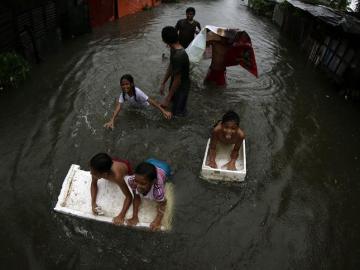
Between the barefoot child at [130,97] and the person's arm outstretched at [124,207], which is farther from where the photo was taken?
the barefoot child at [130,97]

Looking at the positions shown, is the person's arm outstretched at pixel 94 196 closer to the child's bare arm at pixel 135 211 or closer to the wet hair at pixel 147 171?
the child's bare arm at pixel 135 211

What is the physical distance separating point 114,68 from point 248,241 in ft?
20.3

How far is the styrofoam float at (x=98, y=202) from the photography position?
429 centimetres

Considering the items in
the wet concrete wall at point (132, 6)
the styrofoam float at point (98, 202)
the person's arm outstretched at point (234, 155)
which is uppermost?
the person's arm outstretched at point (234, 155)

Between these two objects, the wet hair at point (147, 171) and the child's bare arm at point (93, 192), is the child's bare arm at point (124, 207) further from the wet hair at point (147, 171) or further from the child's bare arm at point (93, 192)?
the wet hair at point (147, 171)

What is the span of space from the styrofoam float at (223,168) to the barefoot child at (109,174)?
1213 millimetres

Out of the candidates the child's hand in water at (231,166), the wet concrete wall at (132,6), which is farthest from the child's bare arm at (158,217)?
the wet concrete wall at (132,6)

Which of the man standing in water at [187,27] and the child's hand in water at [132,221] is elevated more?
the man standing in water at [187,27]

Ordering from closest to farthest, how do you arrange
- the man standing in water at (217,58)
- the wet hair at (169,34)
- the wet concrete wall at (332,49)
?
the wet hair at (169,34), the man standing in water at (217,58), the wet concrete wall at (332,49)

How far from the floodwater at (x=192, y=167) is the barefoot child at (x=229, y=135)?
0.40 metres

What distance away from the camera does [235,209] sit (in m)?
4.70

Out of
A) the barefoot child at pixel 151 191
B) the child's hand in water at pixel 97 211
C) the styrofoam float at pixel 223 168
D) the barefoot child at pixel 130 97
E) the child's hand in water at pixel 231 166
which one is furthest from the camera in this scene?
the barefoot child at pixel 130 97

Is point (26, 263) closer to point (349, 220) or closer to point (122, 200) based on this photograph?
point (122, 200)

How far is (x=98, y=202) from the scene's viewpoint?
14.6ft
